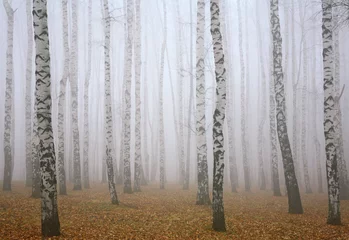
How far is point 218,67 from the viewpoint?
8445 millimetres

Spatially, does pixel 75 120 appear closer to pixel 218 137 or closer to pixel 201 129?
pixel 201 129

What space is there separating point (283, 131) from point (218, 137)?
4.96 meters

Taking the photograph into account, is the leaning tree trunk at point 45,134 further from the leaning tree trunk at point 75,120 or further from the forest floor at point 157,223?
the leaning tree trunk at point 75,120

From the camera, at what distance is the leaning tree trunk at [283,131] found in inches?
444

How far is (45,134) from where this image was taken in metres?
6.76

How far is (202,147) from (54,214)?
779 centimetres

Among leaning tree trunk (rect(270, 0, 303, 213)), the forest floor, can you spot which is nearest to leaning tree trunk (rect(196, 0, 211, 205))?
the forest floor

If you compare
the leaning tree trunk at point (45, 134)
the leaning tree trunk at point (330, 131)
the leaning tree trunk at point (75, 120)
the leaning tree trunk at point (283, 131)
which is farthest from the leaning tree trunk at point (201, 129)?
the leaning tree trunk at point (75, 120)

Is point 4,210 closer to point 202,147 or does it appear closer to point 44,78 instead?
point 44,78

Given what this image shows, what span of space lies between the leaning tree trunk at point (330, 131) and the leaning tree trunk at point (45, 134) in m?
8.87

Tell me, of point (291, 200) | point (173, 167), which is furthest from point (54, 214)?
point (173, 167)

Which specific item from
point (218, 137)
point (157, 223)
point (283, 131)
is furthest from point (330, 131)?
point (157, 223)

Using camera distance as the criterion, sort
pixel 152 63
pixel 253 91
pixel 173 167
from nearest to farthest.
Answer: pixel 152 63 < pixel 173 167 < pixel 253 91

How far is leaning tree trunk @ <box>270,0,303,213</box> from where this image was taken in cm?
1129
